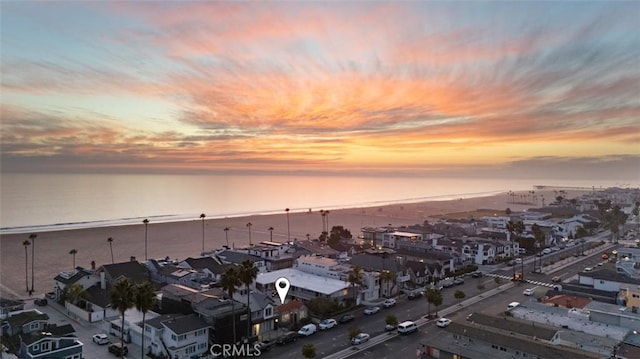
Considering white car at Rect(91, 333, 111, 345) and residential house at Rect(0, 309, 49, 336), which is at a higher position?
residential house at Rect(0, 309, 49, 336)

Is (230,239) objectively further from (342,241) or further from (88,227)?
(88,227)

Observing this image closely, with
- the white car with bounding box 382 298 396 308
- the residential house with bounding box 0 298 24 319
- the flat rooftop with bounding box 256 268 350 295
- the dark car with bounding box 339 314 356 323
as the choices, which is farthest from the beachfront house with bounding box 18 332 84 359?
the white car with bounding box 382 298 396 308

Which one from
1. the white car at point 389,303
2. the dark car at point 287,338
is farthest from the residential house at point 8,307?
the white car at point 389,303

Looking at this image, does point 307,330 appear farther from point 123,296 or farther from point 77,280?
point 77,280

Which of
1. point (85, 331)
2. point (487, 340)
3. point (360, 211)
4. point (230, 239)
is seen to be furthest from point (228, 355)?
point (360, 211)

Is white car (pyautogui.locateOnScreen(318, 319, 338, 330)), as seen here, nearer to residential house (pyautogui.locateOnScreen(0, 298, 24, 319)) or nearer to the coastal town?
the coastal town
